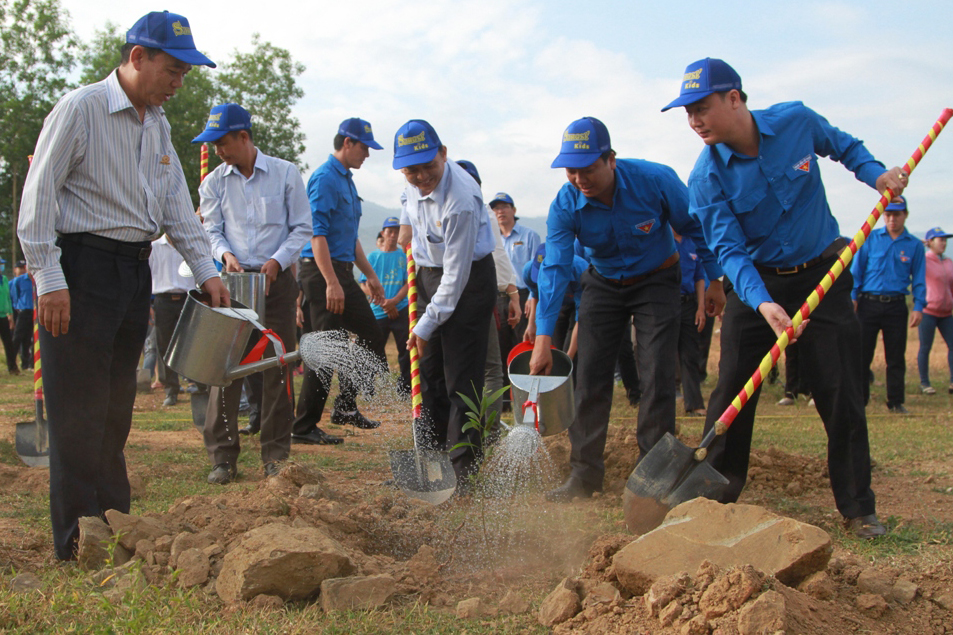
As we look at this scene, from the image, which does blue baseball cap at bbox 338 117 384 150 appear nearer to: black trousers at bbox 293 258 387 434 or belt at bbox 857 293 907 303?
black trousers at bbox 293 258 387 434

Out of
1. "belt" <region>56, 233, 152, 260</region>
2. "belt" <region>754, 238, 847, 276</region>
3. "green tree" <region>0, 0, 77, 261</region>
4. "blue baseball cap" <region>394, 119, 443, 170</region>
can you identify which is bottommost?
"belt" <region>754, 238, 847, 276</region>

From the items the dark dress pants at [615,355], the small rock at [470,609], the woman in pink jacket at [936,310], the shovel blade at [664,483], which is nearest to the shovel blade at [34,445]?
the dark dress pants at [615,355]

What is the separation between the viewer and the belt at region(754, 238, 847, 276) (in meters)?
3.75

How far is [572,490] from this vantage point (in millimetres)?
4656

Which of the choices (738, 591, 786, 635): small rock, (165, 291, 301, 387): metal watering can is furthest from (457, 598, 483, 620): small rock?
(165, 291, 301, 387): metal watering can

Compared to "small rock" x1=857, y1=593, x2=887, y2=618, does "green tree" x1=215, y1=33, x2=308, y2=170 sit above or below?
above

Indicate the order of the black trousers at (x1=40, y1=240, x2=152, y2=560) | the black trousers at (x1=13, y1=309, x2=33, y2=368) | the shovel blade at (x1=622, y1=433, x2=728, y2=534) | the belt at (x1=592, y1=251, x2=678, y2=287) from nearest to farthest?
the black trousers at (x1=40, y1=240, x2=152, y2=560) < the shovel blade at (x1=622, y1=433, x2=728, y2=534) < the belt at (x1=592, y1=251, x2=678, y2=287) < the black trousers at (x1=13, y1=309, x2=33, y2=368)

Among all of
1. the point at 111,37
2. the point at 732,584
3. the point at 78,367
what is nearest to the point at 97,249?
the point at 78,367

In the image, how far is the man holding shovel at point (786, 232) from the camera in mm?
3656

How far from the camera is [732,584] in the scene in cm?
238

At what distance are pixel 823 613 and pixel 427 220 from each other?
2.98 m

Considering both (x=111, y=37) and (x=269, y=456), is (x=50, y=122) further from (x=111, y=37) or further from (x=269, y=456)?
(x=111, y=37)

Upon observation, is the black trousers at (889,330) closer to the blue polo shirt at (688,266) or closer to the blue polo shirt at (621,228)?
the blue polo shirt at (688,266)

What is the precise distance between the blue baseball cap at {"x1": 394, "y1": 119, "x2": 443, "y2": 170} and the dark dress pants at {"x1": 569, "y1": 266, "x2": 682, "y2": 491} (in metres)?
1.19
